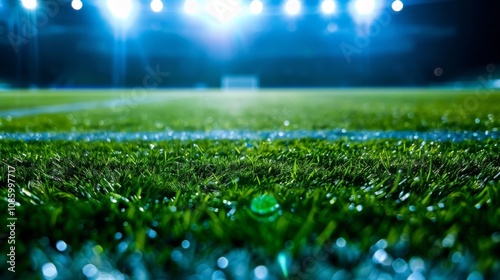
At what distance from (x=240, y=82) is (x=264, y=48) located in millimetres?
4204

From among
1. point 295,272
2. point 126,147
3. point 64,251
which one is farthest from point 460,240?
point 126,147

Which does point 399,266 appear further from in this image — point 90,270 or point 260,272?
point 90,270

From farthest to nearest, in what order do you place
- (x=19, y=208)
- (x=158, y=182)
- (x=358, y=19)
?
1. (x=358, y=19)
2. (x=158, y=182)
3. (x=19, y=208)

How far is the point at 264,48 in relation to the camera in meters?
31.7

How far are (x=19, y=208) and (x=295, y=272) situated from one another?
87 cm

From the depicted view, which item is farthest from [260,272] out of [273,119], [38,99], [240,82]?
[240,82]

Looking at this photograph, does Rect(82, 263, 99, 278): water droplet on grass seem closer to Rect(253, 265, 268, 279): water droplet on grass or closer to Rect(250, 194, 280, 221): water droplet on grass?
Rect(253, 265, 268, 279): water droplet on grass

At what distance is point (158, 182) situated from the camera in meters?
1.43

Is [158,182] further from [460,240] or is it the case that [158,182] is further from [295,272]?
[460,240]

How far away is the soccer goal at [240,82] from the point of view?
29.8 metres

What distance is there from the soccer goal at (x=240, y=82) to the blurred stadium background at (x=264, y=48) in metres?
0.32

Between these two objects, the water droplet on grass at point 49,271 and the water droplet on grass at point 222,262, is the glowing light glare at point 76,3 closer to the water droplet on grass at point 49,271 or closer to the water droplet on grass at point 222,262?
the water droplet on grass at point 49,271

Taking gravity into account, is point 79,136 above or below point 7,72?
above

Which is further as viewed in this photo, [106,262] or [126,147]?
[126,147]
